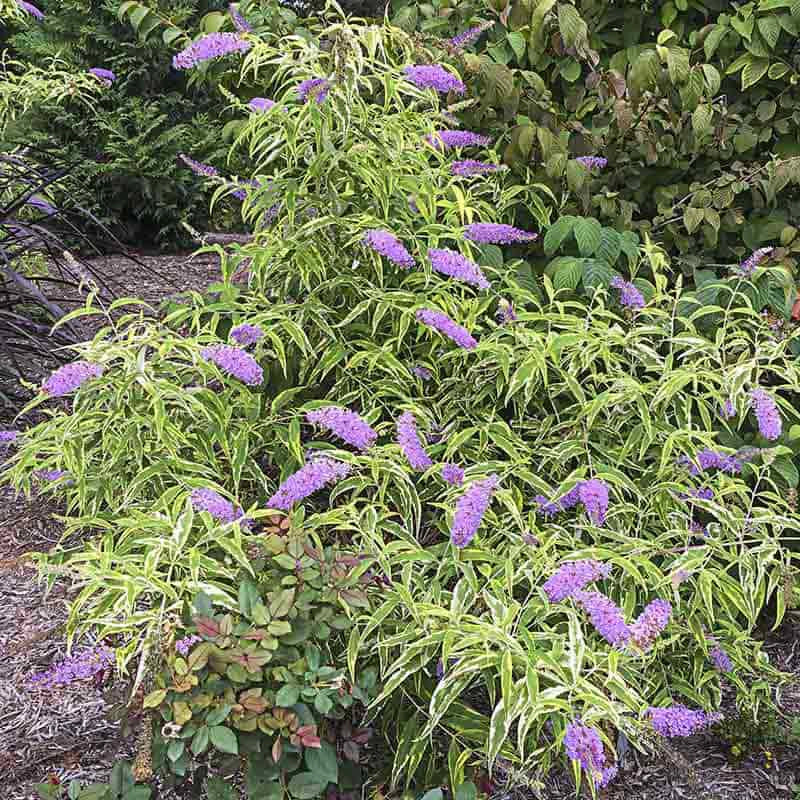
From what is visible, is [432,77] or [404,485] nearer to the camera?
[404,485]

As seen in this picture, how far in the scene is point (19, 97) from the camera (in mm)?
4551

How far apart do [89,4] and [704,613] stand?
5756 millimetres

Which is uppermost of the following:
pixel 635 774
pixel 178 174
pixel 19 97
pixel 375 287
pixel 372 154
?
pixel 372 154

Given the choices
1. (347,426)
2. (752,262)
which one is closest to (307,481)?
(347,426)

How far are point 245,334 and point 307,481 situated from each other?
50 centimetres

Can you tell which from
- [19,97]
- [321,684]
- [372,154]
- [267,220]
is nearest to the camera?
[321,684]

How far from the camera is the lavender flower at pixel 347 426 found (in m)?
1.99

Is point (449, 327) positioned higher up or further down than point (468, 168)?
further down

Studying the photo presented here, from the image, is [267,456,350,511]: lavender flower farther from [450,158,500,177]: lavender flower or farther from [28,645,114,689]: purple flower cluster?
[450,158,500,177]: lavender flower

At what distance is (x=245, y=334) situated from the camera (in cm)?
225

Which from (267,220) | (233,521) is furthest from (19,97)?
(233,521)

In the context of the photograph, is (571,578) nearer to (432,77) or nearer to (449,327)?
(449,327)

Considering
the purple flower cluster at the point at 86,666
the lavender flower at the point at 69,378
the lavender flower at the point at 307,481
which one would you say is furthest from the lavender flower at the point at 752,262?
the purple flower cluster at the point at 86,666

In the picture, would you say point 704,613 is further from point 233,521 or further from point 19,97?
point 19,97
